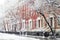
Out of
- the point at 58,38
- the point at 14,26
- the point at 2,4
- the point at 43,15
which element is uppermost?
the point at 2,4

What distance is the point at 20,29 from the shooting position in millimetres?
1941

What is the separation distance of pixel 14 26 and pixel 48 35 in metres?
0.39

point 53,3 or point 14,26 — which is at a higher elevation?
point 53,3

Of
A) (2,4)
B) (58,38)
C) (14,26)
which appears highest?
(2,4)

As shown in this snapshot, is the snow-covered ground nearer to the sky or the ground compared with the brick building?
nearer to the ground

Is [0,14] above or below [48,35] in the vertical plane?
above

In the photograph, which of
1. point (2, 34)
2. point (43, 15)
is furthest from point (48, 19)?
point (2, 34)

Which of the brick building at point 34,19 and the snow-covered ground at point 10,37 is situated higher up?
the brick building at point 34,19

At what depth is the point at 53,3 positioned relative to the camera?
188 cm

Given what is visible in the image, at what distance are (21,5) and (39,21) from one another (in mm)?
273

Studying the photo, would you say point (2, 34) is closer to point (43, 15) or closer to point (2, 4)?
Result: point (2, 4)

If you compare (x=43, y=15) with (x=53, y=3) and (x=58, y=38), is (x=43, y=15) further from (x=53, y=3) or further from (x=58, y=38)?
(x=58, y=38)

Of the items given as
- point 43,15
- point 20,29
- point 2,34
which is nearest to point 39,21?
point 43,15

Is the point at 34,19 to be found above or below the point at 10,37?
above
